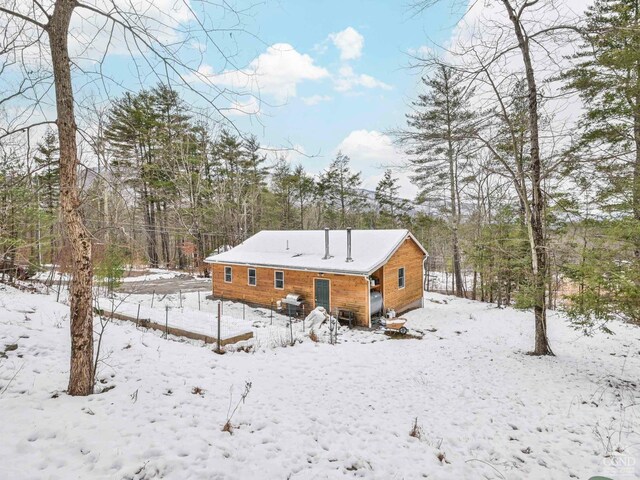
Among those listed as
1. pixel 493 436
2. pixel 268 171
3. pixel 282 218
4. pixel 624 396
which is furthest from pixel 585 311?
pixel 282 218

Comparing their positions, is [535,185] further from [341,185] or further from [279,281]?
[341,185]

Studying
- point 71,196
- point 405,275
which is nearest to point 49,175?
point 71,196

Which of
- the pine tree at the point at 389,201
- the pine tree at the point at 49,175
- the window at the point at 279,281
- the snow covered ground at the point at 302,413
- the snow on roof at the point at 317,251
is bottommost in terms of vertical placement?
the snow covered ground at the point at 302,413

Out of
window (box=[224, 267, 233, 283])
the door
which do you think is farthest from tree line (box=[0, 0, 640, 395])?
window (box=[224, 267, 233, 283])

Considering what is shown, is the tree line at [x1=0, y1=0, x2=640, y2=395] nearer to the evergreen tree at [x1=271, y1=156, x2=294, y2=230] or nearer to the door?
the door

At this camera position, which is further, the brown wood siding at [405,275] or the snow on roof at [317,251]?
the brown wood siding at [405,275]

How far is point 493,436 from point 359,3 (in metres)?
6.53

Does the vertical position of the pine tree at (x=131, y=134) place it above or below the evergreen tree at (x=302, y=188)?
below

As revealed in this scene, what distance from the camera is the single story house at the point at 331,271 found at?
13.2 m

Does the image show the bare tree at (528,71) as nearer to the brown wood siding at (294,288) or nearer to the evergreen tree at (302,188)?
the brown wood siding at (294,288)

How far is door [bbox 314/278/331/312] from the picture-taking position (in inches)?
547

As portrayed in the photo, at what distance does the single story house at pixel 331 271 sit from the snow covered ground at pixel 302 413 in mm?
5071

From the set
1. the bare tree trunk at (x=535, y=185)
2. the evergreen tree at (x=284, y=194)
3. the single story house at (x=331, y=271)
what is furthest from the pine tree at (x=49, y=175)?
the evergreen tree at (x=284, y=194)

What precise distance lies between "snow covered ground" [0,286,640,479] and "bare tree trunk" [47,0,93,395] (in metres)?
0.92
